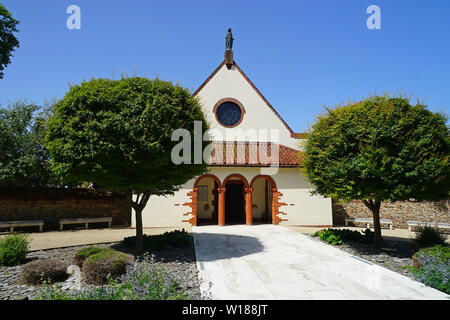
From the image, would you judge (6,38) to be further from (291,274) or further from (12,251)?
(291,274)

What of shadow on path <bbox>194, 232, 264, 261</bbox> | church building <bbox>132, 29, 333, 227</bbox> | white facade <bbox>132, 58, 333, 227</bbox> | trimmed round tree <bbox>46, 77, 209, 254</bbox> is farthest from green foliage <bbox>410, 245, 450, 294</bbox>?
church building <bbox>132, 29, 333, 227</bbox>

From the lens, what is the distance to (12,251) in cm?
827

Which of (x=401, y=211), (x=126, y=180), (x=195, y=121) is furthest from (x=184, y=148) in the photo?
(x=401, y=211)

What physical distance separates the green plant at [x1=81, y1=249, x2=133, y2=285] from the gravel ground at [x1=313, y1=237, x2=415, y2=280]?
26.6 feet

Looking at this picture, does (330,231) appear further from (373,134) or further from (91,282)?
(91,282)

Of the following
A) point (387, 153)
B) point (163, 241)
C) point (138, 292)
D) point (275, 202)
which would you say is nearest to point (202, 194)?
point (275, 202)

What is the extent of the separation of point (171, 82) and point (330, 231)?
32.6 ft

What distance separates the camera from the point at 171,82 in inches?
377

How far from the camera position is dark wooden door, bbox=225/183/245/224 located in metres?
19.4

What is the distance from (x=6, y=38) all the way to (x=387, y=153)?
20.2 m

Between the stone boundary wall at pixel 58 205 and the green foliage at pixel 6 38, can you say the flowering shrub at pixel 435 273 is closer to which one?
the stone boundary wall at pixel 58 205

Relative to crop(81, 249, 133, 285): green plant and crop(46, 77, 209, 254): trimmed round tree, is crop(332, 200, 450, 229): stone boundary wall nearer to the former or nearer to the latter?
crop(46, 77, 209, 254): trimmed round tree
